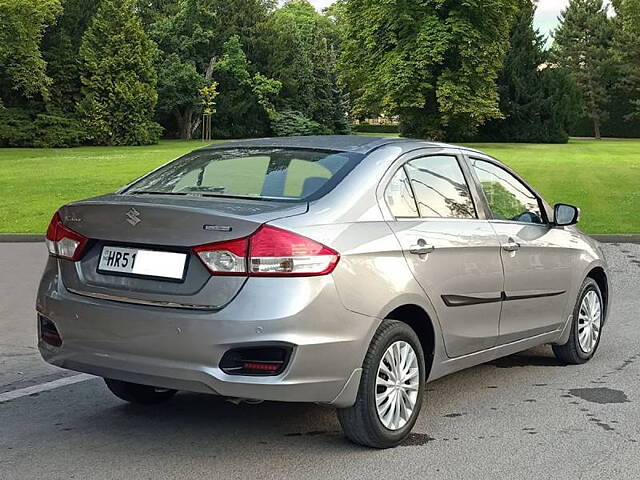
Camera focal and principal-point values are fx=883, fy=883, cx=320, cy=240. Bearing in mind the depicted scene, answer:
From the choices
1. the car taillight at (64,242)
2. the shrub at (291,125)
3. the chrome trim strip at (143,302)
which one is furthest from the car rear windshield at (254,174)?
the shrub at (291,125)

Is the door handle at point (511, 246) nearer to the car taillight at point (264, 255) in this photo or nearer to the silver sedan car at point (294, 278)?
the silver sedan car at point (294, 278)

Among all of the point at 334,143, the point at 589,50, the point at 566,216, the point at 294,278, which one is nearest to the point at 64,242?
the point at 294,278

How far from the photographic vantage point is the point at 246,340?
13.3ft

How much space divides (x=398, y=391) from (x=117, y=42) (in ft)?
183

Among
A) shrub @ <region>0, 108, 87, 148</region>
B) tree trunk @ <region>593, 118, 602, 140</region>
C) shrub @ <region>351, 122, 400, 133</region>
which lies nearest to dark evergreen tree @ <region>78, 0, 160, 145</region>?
shrub @ <region>0, 108, 87, 148</region>

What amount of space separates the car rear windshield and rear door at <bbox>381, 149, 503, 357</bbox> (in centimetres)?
37

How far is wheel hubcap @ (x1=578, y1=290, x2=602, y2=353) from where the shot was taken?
6.68m

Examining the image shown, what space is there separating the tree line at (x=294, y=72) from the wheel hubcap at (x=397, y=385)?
50.9m

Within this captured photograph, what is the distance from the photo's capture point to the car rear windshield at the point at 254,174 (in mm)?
4723

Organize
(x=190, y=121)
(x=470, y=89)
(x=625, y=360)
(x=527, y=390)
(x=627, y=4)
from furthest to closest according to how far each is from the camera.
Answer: (x=190, y=121), (x=470, y=89), (x=627, y=4), (x=625, y=360), (x=527, y=390)

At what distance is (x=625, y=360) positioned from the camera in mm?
6734

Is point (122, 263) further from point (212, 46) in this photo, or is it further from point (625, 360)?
point (212, 46)

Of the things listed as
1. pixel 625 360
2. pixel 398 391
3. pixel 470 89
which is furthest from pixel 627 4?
pixel 398 391

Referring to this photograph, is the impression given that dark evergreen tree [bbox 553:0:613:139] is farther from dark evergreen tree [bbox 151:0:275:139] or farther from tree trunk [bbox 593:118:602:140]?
dark evergreen tree [bbox 151:0:275:139]
